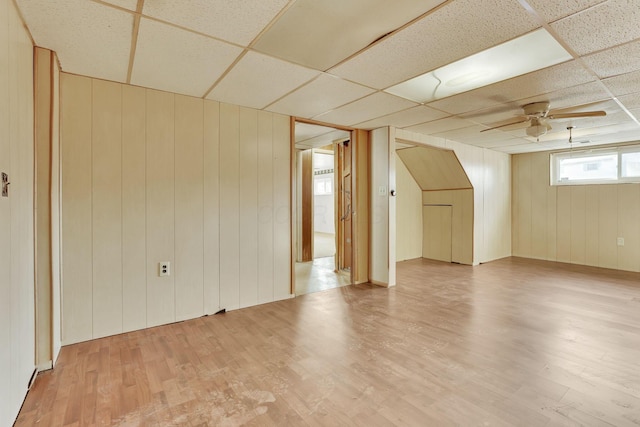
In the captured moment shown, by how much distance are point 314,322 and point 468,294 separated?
83.9 inches

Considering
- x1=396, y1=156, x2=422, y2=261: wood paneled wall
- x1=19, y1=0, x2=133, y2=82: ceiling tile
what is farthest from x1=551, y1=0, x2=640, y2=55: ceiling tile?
x1=396, y1=156, x2=422, y2=261: wood paneled wall

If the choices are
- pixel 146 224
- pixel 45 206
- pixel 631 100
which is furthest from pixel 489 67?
pixel 45 206

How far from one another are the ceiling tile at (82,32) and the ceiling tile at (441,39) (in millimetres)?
1440

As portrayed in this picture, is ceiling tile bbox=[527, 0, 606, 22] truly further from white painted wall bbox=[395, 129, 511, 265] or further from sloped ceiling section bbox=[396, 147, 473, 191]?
sloped ceiling section bbox=[396, 147, 473, 191]

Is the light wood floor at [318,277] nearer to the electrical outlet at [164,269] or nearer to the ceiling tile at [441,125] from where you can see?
the electrical outlet at [164,269]

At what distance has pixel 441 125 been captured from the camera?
13.6 feet

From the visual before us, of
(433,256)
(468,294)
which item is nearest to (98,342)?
(468,294)

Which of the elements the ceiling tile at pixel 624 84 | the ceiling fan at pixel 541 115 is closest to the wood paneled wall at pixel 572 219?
the ceiling fan at pixel 541 115

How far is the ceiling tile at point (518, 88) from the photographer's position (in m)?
2.44

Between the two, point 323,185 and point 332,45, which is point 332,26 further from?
point 323,185

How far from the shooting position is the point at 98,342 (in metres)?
2.57

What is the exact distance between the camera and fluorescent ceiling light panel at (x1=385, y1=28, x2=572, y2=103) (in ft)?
6.76

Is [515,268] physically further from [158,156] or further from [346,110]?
[158,156]

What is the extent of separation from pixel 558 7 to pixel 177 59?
7.77 ft
